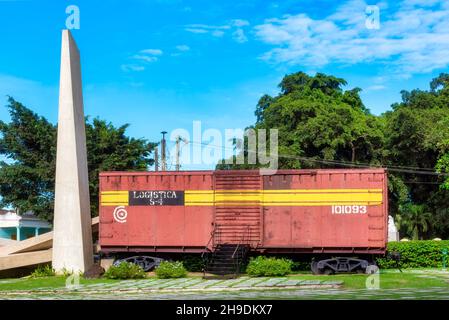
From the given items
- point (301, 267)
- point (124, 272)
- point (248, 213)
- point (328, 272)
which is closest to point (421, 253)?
point (301, 267)

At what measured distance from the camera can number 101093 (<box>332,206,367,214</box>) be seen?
23.0 meters

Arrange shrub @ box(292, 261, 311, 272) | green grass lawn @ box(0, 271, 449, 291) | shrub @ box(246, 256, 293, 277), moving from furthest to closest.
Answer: shrub @ box(292, 261, 311, 272)
shrub @ box(246, 256, 293, 277)
green grass lawn @ box(0, 271, 449, 291)

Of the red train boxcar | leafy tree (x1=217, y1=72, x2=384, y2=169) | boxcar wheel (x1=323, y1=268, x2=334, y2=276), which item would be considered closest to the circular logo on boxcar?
the red train boxcar

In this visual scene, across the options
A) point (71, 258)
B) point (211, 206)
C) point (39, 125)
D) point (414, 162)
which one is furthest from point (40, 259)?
point (414, 162)

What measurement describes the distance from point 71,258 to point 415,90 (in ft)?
118

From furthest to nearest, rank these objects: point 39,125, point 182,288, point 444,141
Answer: point 39,125
point 444,141
point 182,288

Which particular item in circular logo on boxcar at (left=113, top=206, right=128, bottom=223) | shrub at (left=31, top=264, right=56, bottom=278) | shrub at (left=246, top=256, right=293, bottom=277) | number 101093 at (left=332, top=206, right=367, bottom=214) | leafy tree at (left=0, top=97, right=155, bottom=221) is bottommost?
shrub at (left=31, top=264, right=56, bottom=278)

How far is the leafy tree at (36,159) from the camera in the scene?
3894 centimetres

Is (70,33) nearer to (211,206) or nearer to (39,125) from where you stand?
(211,206)

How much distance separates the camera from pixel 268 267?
23047 mm

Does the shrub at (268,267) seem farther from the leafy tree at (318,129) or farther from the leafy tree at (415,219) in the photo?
the leafy tree at (415,219)

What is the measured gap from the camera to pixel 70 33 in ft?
78.5

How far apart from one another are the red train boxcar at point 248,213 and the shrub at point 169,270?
1.05m

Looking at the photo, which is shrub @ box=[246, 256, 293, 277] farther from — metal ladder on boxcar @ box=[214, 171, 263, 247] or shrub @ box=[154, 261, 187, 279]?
shrub @ box=[154, 261, 187, 279]
